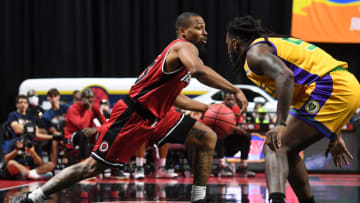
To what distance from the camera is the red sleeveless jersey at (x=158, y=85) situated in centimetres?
394

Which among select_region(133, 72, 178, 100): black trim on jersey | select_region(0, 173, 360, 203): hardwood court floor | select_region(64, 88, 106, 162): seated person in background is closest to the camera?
select_region(133, 72, 178, 100): black trim on jersey

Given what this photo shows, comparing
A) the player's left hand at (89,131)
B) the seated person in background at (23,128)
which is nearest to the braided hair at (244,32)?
the player's left hand at (89,131)

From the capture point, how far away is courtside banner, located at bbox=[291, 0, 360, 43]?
1380cm

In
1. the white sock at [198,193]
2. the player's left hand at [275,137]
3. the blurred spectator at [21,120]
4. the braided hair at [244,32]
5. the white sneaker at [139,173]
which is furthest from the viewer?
the blurred spectator at [21,120]

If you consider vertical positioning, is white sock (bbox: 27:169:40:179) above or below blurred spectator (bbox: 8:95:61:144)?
below

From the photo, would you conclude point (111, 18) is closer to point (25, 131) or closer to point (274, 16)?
point (274, 16)

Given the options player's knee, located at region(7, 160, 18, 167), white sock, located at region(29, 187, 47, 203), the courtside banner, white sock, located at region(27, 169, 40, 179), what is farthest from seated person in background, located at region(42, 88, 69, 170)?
the courtside banner

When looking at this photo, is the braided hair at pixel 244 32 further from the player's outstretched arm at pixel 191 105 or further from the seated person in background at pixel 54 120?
the seated person in background at pixel 54 120

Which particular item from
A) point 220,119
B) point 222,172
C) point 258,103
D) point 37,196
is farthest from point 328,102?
point 258,103

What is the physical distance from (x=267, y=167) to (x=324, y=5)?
11661 mm

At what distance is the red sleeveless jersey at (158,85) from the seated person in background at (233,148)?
4566 millimetres

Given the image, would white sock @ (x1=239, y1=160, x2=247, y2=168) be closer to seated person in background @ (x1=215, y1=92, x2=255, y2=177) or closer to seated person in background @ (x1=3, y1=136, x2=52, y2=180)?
seated person in background @ (x1=215, y1=92, x2=255, y2=177)

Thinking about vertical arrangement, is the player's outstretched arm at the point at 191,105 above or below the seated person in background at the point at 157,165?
above

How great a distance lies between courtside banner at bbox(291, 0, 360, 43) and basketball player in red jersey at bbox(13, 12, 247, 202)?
10.4m
